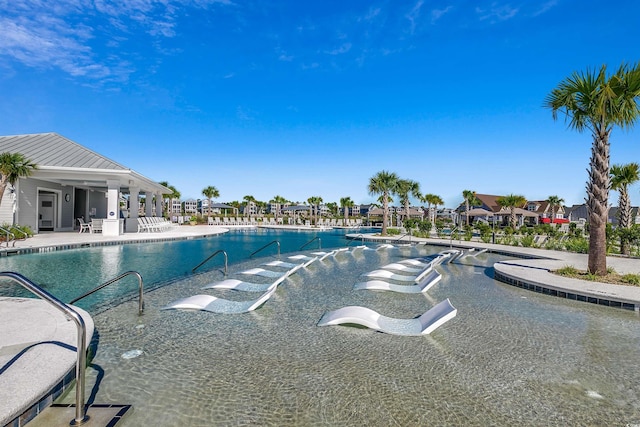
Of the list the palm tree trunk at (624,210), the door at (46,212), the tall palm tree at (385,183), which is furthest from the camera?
the tall palm tree at (385,183)

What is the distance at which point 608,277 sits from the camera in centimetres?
822

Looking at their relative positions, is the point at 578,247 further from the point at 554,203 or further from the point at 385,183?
the point at 554,203

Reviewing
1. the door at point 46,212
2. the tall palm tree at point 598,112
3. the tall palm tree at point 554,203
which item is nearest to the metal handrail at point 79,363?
the tall palm tree at point 598,112

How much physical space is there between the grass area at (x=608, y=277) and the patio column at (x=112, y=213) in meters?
19.9

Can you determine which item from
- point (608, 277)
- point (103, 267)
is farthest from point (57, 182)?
point (608, 277)

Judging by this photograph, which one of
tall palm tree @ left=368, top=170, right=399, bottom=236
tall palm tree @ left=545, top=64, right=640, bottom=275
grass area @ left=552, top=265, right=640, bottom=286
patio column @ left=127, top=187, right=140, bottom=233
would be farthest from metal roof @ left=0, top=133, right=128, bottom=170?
grass area @ left=552, top=265, right=640, bottom=286

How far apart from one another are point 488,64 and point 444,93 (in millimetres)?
4551

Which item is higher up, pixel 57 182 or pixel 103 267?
pixel 57 182

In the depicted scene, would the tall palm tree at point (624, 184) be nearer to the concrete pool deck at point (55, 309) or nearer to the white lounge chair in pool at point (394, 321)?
the concrete pool deck at point (55, 309)

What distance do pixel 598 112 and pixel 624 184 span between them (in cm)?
1311

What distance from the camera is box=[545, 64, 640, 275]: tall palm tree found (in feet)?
25.2

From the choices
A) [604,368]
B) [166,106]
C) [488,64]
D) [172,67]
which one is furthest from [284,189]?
[604,368]

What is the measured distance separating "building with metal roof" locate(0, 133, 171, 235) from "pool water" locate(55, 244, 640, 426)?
14.3 metres

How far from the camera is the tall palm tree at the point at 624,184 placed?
1609 centimetres
